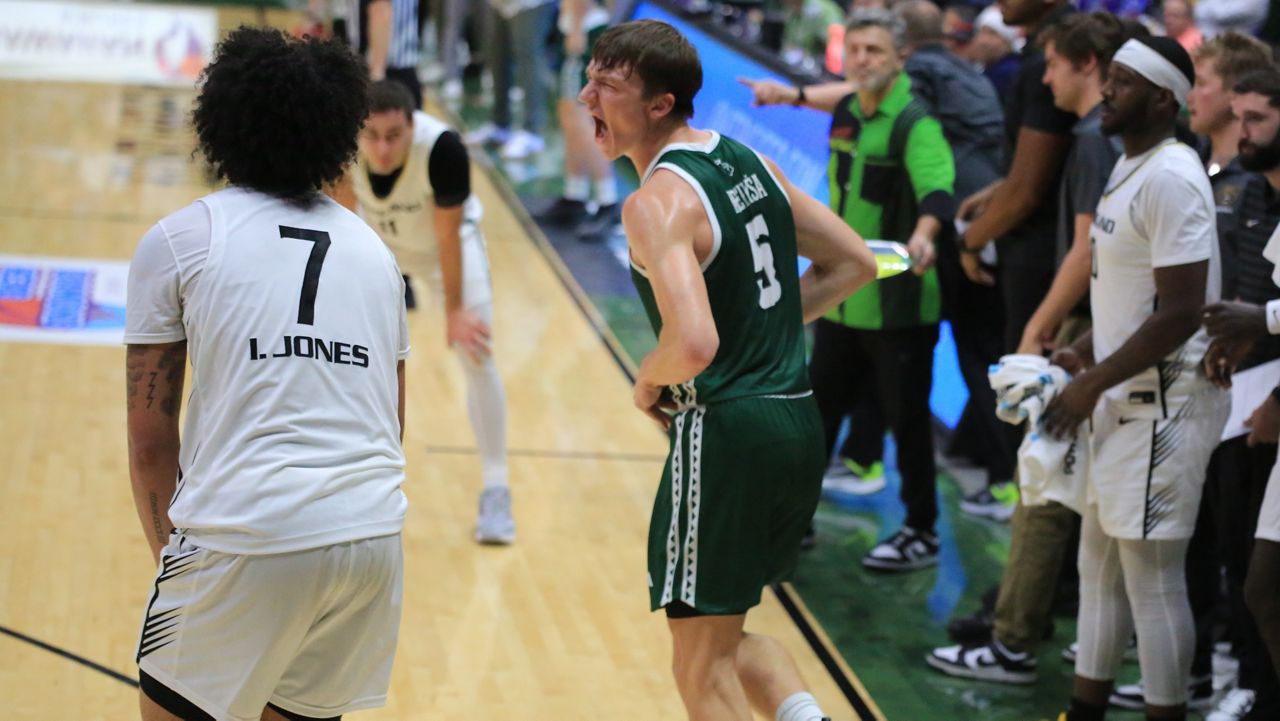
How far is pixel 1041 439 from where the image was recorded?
3857mm

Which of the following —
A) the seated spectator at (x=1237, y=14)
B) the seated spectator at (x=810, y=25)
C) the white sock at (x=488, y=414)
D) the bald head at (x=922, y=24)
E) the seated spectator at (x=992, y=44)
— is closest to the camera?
the white sock at (x=488, y=414)

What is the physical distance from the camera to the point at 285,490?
2350 mm

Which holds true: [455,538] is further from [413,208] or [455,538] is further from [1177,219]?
[1177,219]

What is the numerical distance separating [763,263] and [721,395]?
0.92ft

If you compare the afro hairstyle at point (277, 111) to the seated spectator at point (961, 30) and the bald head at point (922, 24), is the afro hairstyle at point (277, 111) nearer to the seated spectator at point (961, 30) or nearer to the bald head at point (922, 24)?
the bald head at point (922, 24)

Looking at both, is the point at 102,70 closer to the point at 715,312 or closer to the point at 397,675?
the point at 397,675

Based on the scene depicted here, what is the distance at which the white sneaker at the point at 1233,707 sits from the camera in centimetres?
405

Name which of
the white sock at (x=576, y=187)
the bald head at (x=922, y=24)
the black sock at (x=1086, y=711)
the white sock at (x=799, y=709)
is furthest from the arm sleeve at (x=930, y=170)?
the white sock at (x=576, y=187)

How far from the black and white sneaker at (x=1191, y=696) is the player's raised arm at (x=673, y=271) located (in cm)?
212

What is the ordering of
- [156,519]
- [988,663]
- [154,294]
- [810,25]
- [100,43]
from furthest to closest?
[100,43] → [810,25] → [988,663] → [156,519] → [154,294]

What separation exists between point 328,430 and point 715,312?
2.96 ft

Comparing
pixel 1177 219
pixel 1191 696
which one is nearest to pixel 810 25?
pixel 1191 696

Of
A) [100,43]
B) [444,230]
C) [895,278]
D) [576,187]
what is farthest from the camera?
[100,43]

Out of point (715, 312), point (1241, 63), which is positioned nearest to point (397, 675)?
point (715, 312)
